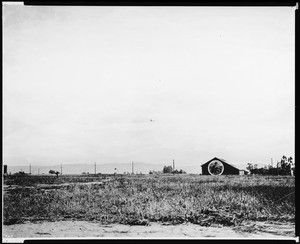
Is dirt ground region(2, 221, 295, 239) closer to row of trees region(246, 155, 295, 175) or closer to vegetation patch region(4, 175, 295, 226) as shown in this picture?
vegetation patch region(4, 175, 295, 226)

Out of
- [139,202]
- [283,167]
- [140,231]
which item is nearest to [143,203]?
[139,202]

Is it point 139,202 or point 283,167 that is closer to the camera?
point 139,202

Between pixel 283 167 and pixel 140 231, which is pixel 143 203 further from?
pixel 283 167

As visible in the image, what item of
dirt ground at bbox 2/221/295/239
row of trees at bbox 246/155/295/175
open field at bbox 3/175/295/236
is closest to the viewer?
dirt ground at bbox 2/221/295/239

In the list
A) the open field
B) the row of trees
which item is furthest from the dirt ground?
the row of trees

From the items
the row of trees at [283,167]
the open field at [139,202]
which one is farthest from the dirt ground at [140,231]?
the row of trees at [283,167]

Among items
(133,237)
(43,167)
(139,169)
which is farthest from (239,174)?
(43,167)

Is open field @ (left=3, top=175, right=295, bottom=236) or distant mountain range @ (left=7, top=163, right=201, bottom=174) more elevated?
distant mountain range @ (left=7, top=163, right=201, bottom=174)
